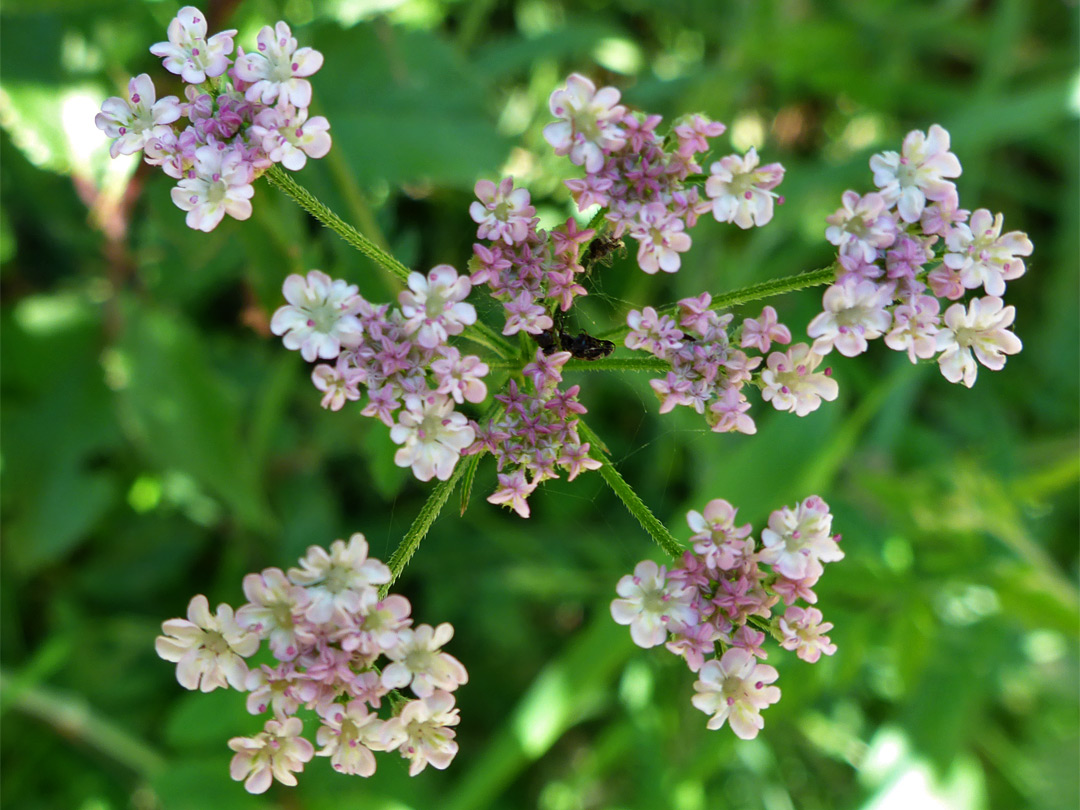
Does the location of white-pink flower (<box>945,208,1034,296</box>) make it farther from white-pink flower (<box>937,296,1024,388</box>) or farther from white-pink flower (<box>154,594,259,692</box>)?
white-pink flower (<box>154,594,259,692</box>)

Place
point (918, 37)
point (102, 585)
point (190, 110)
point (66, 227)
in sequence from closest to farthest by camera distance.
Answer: point (190, 110)
point (66, 227)
point (102, 585)
point (918, 37)

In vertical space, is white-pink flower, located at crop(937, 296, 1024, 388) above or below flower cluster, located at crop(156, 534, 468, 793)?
above

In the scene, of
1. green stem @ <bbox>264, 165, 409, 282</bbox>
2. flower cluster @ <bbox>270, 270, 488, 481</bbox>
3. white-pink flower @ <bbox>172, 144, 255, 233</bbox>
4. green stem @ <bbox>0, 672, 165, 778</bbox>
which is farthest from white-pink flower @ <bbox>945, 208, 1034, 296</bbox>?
green stem @ <bbox>0, 672, 165, 778</bbox>

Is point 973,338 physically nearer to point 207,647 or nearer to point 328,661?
point 328,661

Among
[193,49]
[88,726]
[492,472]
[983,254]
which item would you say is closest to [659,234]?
[983,254]

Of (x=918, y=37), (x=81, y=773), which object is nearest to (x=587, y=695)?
(x=81, y=773)

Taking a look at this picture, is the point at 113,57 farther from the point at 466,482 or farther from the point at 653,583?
the point at 653,583
